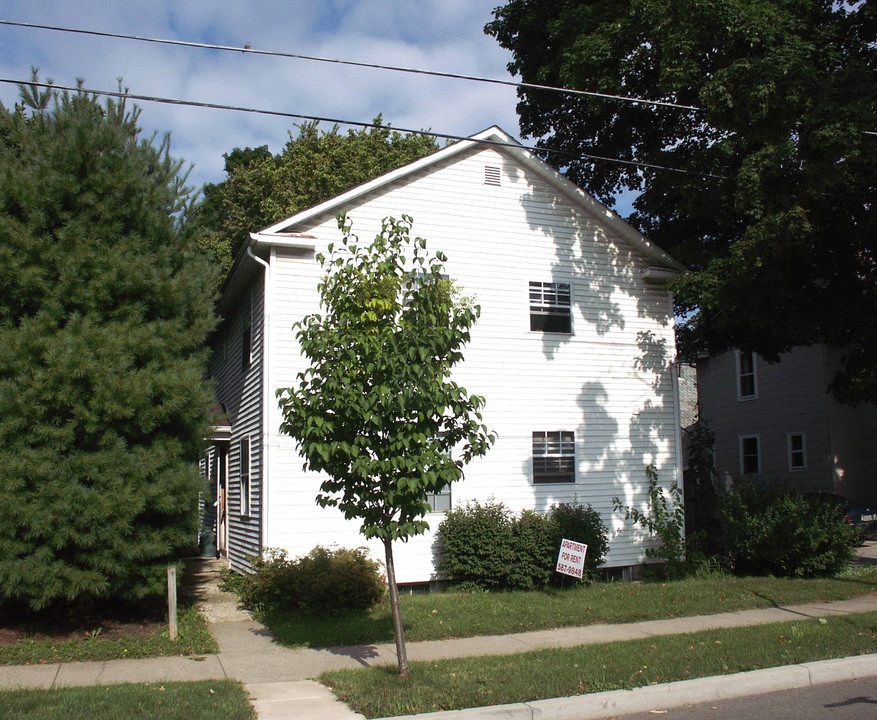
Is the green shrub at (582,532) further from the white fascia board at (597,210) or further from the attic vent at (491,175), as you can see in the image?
the attic vent at (491,175)

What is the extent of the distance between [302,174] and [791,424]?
19.1 meters

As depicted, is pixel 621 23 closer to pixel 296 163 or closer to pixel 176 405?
pixel 176 405

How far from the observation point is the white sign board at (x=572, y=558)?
1202 centimetres

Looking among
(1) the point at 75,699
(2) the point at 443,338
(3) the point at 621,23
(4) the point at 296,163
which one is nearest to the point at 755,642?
(2) the point at 443,338

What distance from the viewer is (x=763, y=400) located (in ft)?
88.1

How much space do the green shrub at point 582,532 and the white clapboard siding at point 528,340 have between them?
21.3 inches

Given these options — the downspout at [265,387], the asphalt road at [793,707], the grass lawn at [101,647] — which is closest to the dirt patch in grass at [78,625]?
Result: the grass lawn at [101,647]

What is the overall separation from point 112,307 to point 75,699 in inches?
195

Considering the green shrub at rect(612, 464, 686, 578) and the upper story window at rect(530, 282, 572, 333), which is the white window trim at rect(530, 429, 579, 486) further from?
the upper story window at rect(530, 282, 572, 333)

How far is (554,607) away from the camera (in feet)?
37.8

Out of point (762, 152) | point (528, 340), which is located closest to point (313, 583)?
point (528, 340)

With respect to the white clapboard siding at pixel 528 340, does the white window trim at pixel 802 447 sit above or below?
below

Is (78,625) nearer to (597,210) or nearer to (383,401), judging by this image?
(383,401)

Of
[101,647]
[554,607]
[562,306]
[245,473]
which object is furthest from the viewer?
[562,306]
